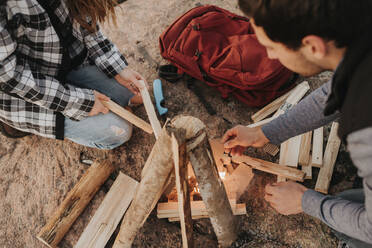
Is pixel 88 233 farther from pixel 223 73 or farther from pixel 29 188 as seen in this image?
pixel 223 73

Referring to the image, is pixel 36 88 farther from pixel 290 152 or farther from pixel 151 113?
pixel 290 152

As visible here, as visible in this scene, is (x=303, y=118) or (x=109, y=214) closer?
(x=303, y=118)

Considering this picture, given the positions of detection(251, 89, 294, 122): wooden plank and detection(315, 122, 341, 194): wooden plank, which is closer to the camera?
detection(315, 122, 341, 194): wooden plank

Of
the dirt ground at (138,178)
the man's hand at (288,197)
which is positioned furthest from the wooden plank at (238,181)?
the man's hand at (288,197)

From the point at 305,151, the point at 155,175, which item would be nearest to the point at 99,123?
the point at 155,175

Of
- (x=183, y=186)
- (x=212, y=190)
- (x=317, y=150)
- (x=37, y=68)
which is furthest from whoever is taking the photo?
(x=317, y=150)

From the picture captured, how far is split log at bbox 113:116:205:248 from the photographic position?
4.66 feet

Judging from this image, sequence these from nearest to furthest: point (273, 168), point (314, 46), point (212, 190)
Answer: point (314, 46) → point (212, 190) → point (273, 168)

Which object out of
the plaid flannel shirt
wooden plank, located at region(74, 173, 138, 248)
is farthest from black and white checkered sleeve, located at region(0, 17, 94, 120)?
wooden plank, located at region(74, 173, 138, 248)

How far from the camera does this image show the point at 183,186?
1.61 m

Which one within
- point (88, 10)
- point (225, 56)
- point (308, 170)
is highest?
point (88, 10)

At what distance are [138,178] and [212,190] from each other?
1239 millimetres

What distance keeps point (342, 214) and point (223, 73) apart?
5.67 ft

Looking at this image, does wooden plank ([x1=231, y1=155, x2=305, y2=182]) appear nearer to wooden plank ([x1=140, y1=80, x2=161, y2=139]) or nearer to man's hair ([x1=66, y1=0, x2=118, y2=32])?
wooden plank ([x1=140, y1=80, x2=161, y2=139])
